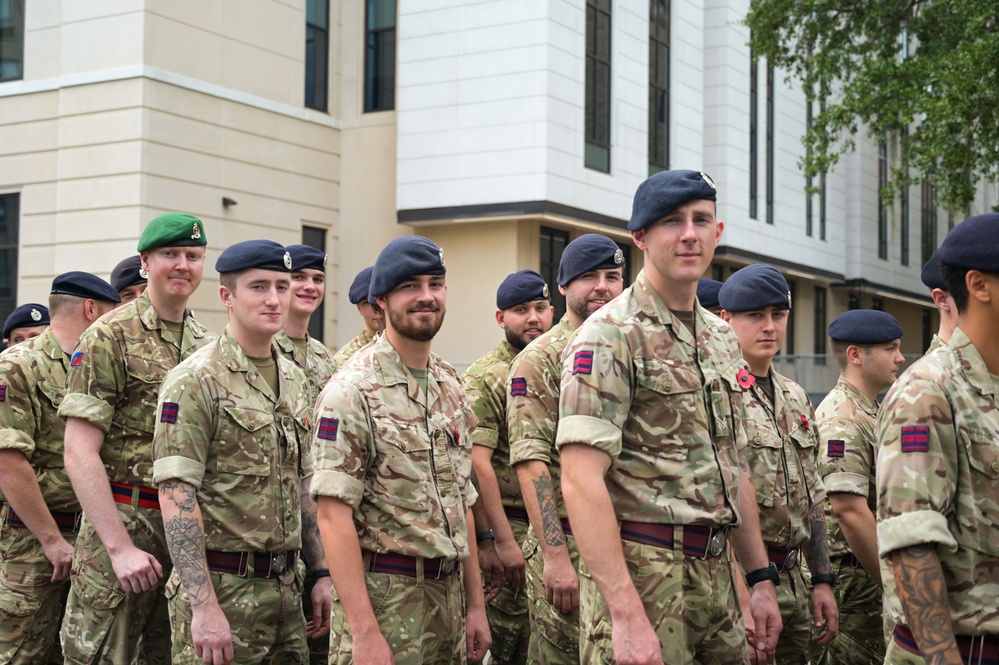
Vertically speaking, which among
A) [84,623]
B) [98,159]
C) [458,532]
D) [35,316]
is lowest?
[84,623]

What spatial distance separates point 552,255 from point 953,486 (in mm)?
21176

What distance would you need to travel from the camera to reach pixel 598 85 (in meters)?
25.1

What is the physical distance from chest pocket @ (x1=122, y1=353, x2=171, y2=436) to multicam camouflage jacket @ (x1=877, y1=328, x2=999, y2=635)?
3700mm

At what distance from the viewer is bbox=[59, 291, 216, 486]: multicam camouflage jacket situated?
561cm

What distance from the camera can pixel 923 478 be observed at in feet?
11.5

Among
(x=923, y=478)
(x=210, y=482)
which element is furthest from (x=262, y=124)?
(x=923, y=478)

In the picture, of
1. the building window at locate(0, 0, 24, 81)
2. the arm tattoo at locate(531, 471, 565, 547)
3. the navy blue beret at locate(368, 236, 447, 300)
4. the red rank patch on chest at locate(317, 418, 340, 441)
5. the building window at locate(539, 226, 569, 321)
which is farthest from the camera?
the building window at locate(539, 226, 569, 321)

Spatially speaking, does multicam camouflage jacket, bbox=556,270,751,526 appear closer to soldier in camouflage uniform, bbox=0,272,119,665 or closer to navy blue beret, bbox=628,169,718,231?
navy blue beret, bbox=628,169,718,231

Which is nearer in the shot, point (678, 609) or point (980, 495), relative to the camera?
point (980, 495)

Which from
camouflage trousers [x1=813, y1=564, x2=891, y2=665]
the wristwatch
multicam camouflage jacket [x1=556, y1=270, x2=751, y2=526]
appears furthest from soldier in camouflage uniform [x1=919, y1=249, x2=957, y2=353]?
camouflage trousers [x1=813, y1=564, x2=891, y2=665]

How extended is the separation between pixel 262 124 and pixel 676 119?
11.0m

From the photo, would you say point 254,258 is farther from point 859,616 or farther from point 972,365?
point 859,616

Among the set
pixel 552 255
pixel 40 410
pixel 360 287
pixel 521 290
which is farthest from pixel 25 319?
pixel 552 255

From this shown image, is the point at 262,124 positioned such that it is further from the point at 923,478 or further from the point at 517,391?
the point at 923,478
